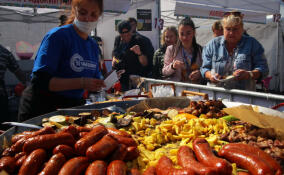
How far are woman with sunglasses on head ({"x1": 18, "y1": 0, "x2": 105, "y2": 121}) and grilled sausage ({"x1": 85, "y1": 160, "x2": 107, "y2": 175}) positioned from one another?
137cm

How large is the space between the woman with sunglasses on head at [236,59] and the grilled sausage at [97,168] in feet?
8.73

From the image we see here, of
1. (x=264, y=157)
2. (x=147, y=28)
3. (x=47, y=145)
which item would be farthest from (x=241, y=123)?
(x=147, y=28)

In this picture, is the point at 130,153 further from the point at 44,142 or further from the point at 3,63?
the point at 3,63

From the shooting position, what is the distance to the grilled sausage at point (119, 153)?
1.70m

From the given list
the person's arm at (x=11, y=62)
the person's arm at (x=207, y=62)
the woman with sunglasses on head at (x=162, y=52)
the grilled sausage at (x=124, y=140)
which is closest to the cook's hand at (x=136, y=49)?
the woman with sunglasses on head at (x=162, y=52)

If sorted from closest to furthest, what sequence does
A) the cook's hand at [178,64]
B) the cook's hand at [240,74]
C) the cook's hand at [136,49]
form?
the cook's hand at [240,74] → the cook's hand at [178,64] → the cook's hand at [136,49]

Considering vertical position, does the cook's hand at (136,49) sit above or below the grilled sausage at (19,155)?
above

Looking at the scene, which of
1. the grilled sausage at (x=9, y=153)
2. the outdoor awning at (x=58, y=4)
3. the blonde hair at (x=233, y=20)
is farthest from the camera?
the outdoor awning at (x=58, y=4)

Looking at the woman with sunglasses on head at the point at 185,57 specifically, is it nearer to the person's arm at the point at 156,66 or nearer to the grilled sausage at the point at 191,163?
the person's arm at the point at 156,66

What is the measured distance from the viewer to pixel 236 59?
3.94 metres

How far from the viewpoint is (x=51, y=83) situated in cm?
265

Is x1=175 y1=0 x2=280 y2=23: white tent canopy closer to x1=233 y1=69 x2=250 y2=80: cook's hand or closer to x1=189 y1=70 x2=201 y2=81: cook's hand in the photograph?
x1=189 y1=70 x2=201 y2=81: cook's hand

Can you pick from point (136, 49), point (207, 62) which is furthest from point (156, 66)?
point (207, 62)

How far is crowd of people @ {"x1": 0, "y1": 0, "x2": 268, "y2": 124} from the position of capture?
272 cm
